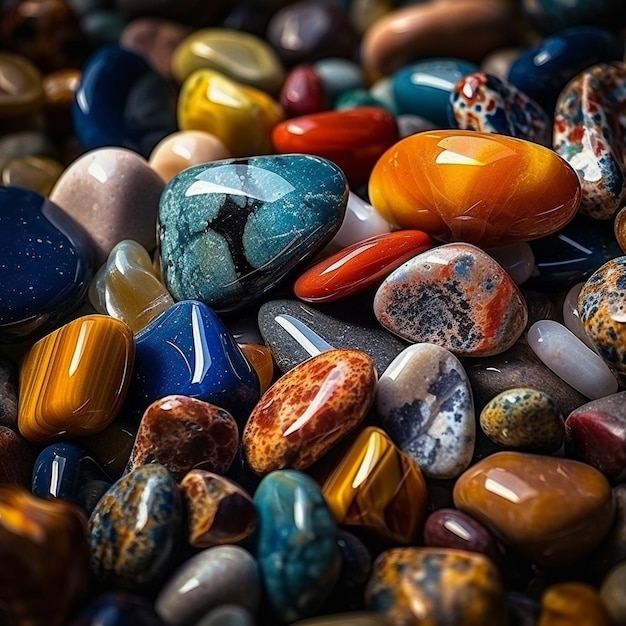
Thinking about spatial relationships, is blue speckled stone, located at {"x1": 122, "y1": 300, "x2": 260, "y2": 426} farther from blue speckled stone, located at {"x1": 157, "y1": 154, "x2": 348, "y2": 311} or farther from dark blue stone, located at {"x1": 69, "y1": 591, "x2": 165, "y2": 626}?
dark blue stone, located at {"x1": 69, "y1": 591, "x2": 165, "y2": 626}

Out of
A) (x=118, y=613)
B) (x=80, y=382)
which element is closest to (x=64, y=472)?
(x=80, y=382)

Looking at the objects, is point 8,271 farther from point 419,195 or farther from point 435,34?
point 435,34

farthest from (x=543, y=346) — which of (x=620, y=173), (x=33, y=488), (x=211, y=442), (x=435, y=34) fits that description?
(x=435, y=34)

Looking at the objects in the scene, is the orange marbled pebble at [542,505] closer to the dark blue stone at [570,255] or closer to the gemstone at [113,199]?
the dark blue stone at [570,255]

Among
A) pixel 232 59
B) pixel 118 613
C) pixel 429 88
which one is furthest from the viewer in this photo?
pixel 232 59

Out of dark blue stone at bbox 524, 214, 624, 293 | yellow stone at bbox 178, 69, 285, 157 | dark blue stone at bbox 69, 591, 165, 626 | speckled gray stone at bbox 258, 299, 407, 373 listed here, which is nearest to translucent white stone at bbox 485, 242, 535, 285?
dark blue stone at bbox 524, 214, 624, 293

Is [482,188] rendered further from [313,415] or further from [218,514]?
[218,514]

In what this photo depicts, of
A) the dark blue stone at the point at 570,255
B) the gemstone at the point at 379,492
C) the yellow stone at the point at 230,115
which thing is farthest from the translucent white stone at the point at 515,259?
the yellow stone at the point at 230,115
